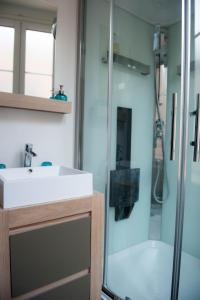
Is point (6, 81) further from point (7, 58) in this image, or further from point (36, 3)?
point (36, 3)

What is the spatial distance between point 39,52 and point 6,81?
0.32 meters

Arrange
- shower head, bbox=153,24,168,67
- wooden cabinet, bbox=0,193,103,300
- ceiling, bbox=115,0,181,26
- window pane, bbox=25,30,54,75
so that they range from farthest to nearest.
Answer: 1. shower head, bbox=153,24,168,67
2. ceiling, bbox=115,0,181,26
3. window pane, bbox=25,30,54,75
4. wooden cabinet, bbox=0,193,103,300

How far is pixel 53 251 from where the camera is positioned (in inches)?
42.6

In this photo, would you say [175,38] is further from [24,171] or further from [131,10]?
[24,171]

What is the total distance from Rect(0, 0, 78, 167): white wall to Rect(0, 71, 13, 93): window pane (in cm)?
13

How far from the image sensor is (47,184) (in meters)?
1.09

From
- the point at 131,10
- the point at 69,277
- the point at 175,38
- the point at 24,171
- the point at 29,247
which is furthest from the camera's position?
the point at 131,10

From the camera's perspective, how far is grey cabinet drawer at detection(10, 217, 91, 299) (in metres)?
0.99

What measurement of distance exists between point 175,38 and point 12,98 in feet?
3.97

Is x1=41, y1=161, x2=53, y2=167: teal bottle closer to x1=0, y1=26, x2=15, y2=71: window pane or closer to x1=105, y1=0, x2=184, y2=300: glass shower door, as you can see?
x1=105, y1=0, x2=184, y2=300: glass shower door

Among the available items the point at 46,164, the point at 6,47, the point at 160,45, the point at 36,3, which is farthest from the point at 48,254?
the point at 160,45

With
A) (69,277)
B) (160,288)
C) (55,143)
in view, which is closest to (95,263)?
(69,277)

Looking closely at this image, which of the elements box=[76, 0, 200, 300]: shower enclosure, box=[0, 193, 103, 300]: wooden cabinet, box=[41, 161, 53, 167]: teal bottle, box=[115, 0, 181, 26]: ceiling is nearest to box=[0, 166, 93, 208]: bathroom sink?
box=[0, 193, 103, 300]: wooden cabinet

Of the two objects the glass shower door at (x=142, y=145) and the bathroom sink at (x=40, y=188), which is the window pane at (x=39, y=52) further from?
the bathroom sink at (x=40, y=188)
